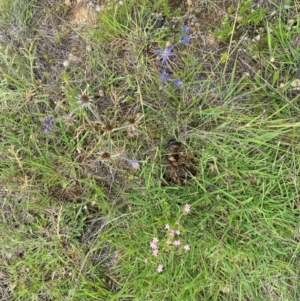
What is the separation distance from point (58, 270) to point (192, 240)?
0.66 metres

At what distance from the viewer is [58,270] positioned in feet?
6.38

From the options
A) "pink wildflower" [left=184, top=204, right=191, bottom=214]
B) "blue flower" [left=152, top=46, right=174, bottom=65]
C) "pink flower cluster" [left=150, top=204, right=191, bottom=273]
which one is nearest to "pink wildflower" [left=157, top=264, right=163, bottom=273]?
"pink flower cluster" [left=150, top=204, right=191, bottom=273]

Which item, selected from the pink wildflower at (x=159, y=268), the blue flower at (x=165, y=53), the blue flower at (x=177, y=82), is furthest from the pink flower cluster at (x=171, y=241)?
the blue flower at (x=165, y=53)

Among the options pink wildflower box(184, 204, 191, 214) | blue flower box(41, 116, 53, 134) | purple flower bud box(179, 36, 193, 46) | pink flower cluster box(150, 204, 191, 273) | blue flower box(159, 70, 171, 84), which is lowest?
pink flower cluster box(150, 204, 191, 273)

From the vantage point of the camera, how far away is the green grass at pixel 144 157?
1.81 metres

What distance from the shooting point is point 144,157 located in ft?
6.26

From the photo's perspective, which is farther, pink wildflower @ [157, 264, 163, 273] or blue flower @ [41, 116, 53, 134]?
blue flower @ [41, 116, 53, 134]

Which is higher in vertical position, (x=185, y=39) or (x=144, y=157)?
(x=185, y=39)

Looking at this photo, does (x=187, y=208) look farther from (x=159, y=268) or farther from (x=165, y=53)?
(x=165, y=53)

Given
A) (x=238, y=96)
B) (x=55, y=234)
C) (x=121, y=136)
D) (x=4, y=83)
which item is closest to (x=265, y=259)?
(x=238, y=96)

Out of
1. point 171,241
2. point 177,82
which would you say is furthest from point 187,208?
point 177,82

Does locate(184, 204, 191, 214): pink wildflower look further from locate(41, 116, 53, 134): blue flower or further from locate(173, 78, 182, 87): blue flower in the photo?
locate(41, 116, 53, 134): blue flower

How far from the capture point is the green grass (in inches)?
71.1

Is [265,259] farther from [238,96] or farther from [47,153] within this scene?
[47,153]
